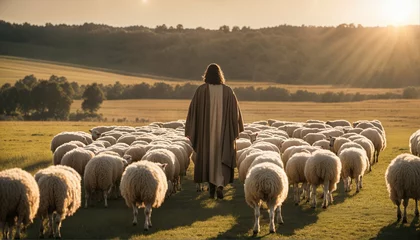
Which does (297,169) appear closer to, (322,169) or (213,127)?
(322,169)

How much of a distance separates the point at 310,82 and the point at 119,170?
116 metres

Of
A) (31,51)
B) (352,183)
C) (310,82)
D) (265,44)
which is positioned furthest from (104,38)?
Result: (352,183)

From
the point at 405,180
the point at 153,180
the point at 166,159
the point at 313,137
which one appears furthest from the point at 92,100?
the point at 405,180

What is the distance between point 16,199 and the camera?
10586 millimetres

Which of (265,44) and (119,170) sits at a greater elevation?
(265,44)

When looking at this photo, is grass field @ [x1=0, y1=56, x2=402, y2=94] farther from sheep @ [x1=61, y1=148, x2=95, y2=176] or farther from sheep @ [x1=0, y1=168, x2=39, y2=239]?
sheep @ [x1=0, y1=168, x2=39, y2=239]

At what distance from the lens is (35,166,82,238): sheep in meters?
11.6

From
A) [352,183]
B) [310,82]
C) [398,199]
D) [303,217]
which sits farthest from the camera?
[310,82]

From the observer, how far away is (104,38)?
6334 inches

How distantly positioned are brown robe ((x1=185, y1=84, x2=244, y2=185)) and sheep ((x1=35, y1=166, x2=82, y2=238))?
439 cm

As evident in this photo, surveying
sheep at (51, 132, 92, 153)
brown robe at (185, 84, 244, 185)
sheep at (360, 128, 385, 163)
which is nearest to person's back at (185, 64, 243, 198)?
brown robe at (185, 84, 244, 185)

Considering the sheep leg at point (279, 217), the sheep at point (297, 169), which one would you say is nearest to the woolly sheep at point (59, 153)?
the sheep at point (297, 169)

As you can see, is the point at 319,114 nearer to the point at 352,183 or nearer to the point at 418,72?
the point at 352,183

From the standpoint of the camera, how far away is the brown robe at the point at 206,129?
15.6 meters
